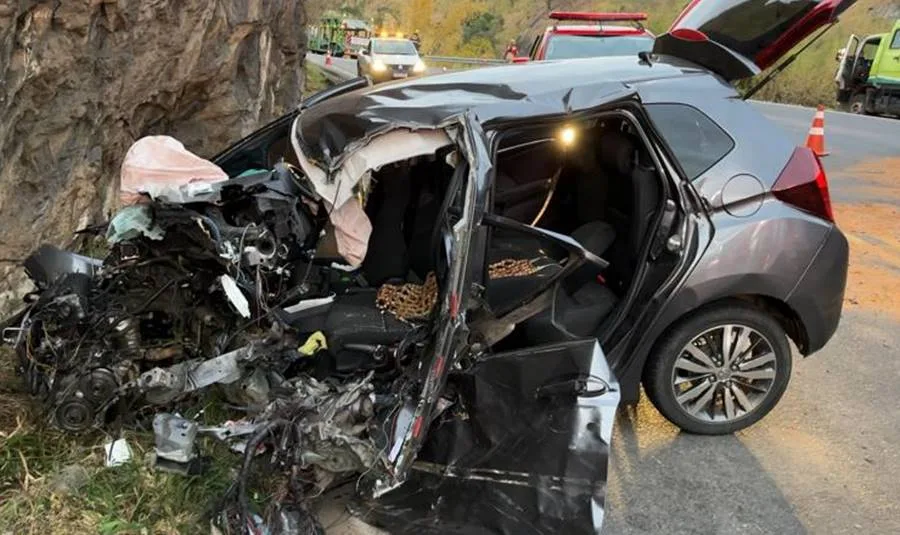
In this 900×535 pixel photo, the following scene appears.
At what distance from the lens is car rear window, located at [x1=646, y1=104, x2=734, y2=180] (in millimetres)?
3332

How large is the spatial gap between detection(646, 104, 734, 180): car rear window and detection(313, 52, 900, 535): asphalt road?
1.29m

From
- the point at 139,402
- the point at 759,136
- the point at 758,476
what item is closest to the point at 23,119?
the point at 139,402

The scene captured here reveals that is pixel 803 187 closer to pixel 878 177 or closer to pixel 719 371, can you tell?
pixel 719 371

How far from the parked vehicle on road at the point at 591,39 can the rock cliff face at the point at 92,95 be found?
448 centimetres

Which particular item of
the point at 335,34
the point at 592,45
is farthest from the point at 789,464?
the point at 335,34

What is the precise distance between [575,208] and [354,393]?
1782 mm

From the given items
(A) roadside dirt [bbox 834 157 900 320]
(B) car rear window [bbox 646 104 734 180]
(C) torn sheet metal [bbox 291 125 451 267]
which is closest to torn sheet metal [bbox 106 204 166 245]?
(C) torn sheet metal [bbox 291 125 451 267]

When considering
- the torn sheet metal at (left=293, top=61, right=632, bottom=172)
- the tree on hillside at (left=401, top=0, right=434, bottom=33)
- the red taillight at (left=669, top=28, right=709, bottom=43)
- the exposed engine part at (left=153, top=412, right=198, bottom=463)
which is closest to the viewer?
the exposed engine part at (left=153, top=412, right=198, bottom=463)

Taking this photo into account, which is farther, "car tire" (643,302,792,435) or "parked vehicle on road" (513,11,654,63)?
"parked vehicle on road" (513,11,654,63)

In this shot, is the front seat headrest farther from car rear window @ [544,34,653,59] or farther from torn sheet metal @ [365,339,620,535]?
car rear window @ [544,34,653,59]

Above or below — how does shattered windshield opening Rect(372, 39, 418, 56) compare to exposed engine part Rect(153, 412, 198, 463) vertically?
below

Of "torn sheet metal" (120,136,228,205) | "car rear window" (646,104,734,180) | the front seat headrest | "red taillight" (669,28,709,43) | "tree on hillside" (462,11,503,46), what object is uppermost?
"red taillight" (669,28,709,43)

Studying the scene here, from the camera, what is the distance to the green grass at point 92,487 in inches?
109

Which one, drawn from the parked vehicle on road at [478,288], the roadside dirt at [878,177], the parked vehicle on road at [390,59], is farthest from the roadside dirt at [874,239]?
the parked vehicle on road at [390,59]
